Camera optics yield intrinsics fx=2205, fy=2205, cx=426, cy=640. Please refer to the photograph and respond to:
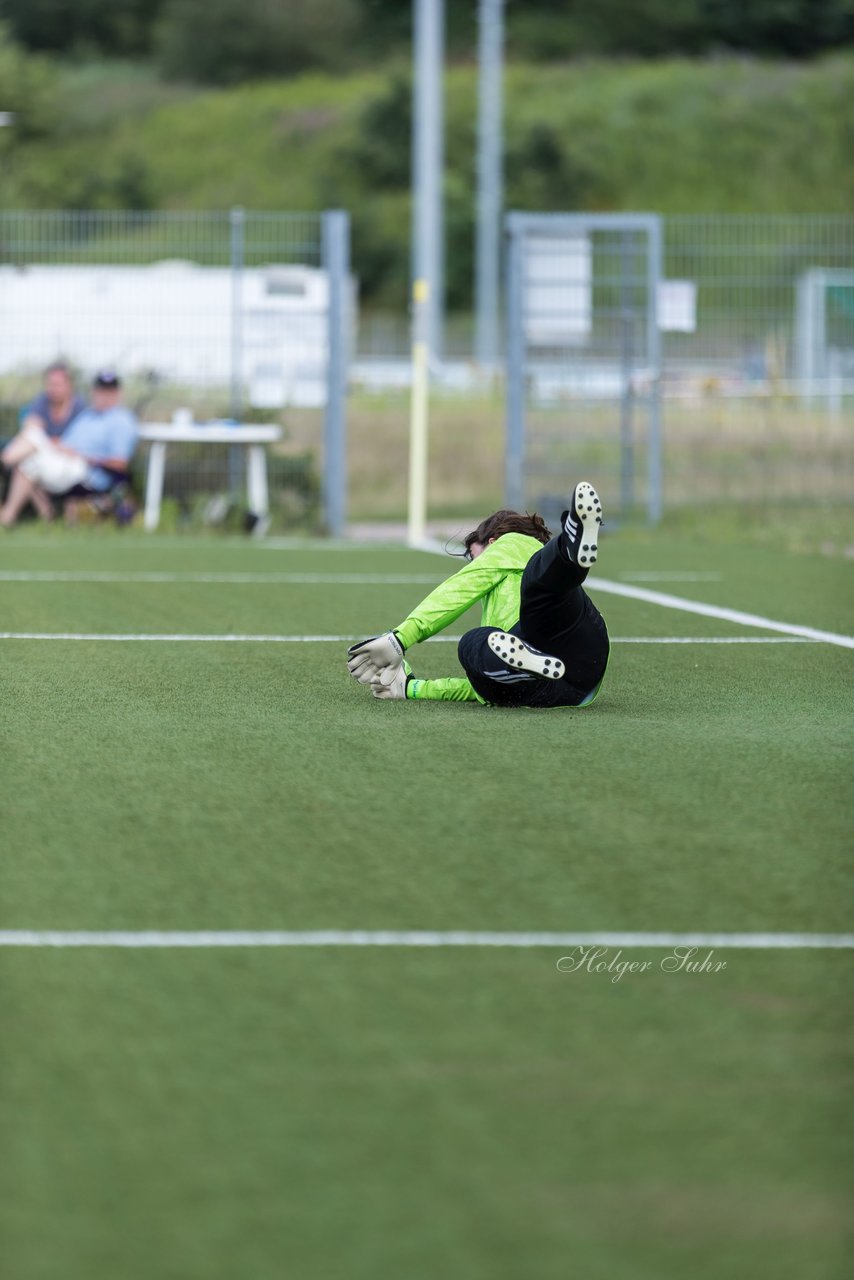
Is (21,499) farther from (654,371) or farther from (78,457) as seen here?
(654,371)

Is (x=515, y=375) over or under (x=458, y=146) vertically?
under

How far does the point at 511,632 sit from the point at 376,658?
40cm

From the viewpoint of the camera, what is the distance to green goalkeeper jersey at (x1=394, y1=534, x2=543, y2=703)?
632cm

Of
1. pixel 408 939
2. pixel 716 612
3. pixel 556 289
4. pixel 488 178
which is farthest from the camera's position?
pixel 488 178

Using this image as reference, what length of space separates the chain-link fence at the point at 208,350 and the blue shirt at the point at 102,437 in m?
0.67

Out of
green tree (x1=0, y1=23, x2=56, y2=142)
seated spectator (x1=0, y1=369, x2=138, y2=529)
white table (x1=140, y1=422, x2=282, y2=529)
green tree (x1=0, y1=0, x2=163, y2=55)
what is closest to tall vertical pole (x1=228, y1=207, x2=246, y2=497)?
white table (x1=140, y1=422, x2=282, y2=529)

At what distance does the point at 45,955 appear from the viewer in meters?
3.56

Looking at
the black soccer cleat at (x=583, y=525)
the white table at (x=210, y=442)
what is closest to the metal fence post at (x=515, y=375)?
the white table at (x=210, y=442)

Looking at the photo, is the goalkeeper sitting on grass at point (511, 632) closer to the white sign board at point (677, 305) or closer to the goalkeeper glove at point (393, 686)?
the goalkeeper glove at point (393, 686)

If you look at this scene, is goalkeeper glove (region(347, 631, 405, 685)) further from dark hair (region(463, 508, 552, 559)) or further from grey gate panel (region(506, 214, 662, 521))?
grey gate panel (region(506, 214, 662, 521))

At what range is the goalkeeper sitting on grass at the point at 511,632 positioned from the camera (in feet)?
20.3

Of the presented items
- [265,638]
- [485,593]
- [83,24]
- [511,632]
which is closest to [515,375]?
[265,638]

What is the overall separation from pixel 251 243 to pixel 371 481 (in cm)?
447

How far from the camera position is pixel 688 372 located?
61.5ft
